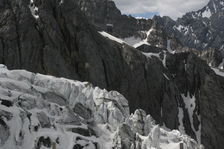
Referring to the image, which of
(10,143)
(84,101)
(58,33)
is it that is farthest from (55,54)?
(10,143)

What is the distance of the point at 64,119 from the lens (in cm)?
5103

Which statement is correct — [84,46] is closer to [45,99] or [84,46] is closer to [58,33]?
[58,33]

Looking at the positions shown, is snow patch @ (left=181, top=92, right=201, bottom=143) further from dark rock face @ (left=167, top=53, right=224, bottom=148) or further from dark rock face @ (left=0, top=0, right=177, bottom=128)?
dark rock face @ (left=0, top=0, right=177, bottom=128)

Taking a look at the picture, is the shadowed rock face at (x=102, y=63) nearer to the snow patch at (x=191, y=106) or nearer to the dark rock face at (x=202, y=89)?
the dark rock face at (x=202, y=89)

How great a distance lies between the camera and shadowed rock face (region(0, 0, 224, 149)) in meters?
100

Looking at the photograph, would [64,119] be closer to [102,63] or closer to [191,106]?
[102,63]

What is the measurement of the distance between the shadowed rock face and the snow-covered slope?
39470 mm

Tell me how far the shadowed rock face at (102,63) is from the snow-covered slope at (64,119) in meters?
39.5

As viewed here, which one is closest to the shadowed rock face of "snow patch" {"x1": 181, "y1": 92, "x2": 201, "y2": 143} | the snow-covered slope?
"snow patch" {"x1": 181, "y1": 92, "x2": 201, "y2": 143}

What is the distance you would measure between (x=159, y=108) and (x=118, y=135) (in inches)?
3664

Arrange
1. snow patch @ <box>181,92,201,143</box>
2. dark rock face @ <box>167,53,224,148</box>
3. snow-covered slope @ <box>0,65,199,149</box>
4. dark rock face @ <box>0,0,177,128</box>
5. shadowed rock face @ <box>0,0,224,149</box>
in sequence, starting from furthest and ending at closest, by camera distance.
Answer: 1. snow patch @ <box>181,92,201,143</box>
2. dark rock face @ <box>167,53,224,148</box>
3. shadowed rock face @ <box>0,0,224,149</box>
4. dark rock face @ <box>0,0,177,128</box>
5. snow-covered slope @ <box>0,65,199,149</box>

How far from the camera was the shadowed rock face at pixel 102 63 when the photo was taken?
328 feet

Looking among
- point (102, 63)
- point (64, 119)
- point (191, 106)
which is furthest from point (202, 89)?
point (64, 119)

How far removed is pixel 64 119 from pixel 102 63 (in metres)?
70.8
